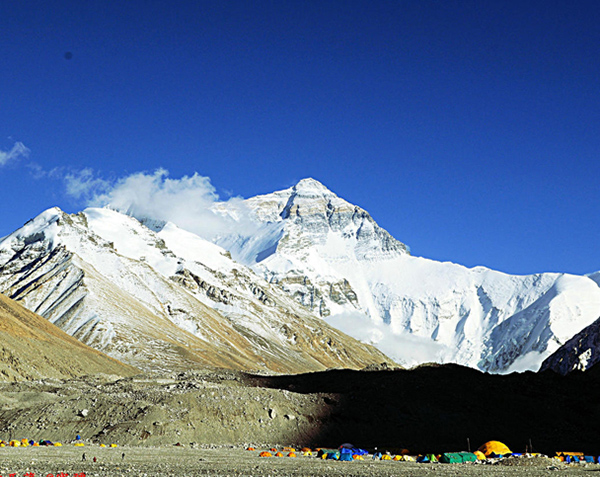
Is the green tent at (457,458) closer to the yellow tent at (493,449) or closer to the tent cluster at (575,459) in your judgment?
the yellow tent at (493,449)

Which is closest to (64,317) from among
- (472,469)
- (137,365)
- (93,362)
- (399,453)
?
(137,365)

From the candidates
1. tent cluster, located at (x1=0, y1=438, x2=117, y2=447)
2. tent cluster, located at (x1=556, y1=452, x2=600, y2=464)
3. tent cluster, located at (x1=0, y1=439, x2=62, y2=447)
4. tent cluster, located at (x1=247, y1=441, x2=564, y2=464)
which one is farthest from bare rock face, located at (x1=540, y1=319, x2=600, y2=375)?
tent cluster, located at (x1=0, y1=439, x2=62, y2=447)

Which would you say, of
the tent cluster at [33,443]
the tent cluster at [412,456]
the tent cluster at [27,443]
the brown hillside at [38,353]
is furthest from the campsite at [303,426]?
the brown hillside at [38,353]

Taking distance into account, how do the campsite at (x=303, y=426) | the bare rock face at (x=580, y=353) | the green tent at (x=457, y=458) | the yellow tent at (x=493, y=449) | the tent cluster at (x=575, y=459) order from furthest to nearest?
the bare rock face at (x=580, y=353) < the yellow tent at (x=493, y=449) < the tent cluster at (x=575, y=459) < the green tent at (x=457, y=458) < the campsite at (x=303, y=426)

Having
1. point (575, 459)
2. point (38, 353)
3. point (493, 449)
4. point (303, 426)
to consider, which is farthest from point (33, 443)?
point (38, 353)

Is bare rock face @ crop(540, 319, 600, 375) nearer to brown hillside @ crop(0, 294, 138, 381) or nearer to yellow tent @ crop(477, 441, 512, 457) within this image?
brown hillside @ crop(0, 294, 138, 381)
